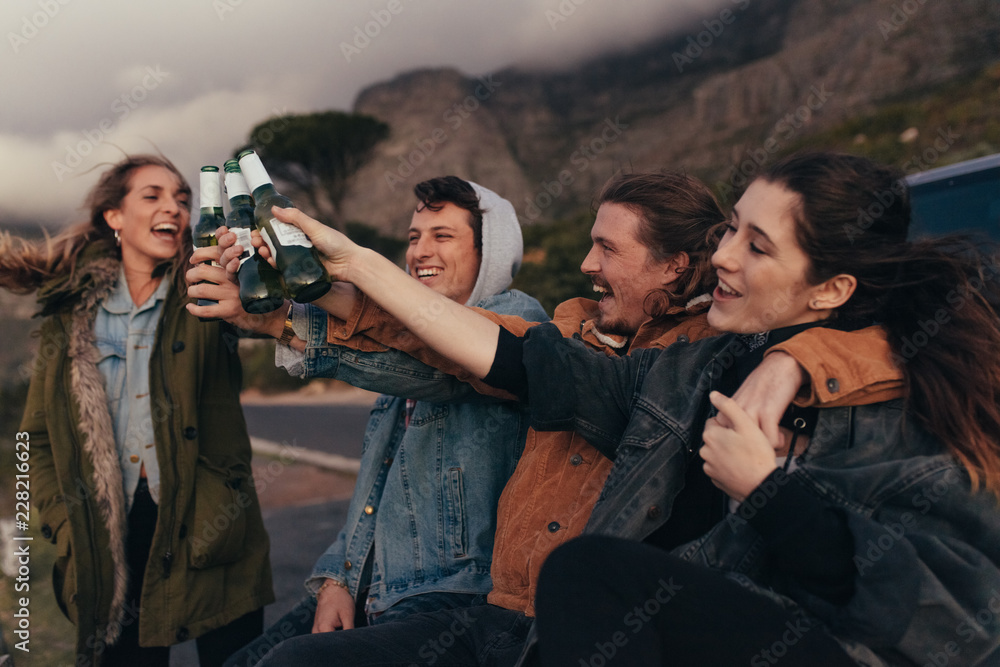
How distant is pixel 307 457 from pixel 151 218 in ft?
24.2

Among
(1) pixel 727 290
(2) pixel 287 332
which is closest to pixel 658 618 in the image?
(1) pixel 727 290

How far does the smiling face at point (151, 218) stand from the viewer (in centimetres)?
304

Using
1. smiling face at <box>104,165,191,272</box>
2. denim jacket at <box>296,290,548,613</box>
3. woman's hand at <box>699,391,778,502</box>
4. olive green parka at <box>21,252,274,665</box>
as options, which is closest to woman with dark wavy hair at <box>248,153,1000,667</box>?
woman's hand at <box>699,391,778,502</box>

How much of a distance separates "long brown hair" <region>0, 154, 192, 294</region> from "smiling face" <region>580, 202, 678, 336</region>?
67.6 inches

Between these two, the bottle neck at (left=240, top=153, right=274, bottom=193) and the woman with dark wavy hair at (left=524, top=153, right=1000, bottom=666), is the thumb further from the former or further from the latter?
the bottle neck at (left=240, top=153, right=274, bottom=193)

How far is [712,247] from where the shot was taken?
212 cm

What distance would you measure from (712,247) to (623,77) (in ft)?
259

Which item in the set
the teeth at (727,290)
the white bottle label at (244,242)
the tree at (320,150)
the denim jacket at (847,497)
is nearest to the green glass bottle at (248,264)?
the white bottle label at (244,242)

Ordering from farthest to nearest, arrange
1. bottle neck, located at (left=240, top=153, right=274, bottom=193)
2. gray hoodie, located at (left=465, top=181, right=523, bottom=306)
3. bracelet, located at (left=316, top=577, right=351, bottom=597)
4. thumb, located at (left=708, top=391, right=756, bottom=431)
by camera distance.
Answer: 1. gray hoodie, located at (left=465, top=181, right=523, bottom=306)
2. bracelet, located at (left=316, top=577, right=351, bottom=597)
3. bottle neck, located at (left=240, top=153, right=274, bottom=193)
4. thumb, located at (left=708, top=391, right=756, bottom=431)

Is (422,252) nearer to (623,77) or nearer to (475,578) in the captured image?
(475,578)

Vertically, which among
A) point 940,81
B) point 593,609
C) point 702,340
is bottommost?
point 940,81

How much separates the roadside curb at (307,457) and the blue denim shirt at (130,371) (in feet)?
15.9

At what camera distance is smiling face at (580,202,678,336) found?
83.9 inches

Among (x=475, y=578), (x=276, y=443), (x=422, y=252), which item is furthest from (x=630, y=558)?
(x=276, y=443)
